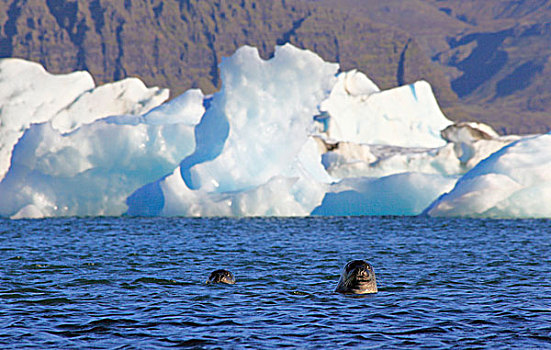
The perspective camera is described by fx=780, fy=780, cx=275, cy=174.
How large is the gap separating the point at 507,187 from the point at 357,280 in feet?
47.9

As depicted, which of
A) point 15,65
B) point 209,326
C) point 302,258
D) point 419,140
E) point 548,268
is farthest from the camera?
point 419,140

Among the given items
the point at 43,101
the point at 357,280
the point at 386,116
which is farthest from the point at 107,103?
the point at 357,280

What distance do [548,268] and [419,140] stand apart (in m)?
33.9

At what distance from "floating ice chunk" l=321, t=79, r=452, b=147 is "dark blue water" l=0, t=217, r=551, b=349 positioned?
2332cm

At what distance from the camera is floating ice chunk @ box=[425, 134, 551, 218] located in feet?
81.0

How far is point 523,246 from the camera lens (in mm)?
19234

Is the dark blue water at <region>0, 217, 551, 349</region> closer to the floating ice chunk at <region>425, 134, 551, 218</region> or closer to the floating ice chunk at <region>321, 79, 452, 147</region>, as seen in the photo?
the floating ice chunk at <region>425, 134, 551, 218</region>

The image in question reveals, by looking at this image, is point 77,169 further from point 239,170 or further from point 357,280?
point 357,280

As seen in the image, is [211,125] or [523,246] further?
[211,125]

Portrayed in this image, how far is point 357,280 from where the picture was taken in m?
11.4

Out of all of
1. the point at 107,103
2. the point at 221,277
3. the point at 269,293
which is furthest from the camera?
the point at 107,103

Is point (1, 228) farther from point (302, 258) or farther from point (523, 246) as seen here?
point (523, 246)

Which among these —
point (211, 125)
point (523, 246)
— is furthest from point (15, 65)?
point (523, 246)

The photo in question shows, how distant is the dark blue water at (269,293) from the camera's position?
341 inches
